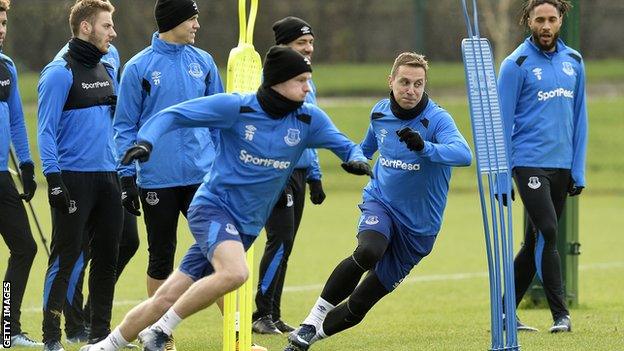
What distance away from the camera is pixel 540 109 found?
29.6 feet

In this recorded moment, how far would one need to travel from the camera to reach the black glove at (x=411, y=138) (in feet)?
23.5

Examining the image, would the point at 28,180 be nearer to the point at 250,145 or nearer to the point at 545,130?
the point at 250,145

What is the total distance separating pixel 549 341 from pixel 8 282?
358 centimetres

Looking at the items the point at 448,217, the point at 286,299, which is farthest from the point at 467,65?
the point at 448,217

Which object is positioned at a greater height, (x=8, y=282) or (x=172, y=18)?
(x=172, y=18)

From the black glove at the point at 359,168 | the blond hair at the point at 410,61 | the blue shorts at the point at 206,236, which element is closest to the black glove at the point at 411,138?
the black glove at the point at 359,168

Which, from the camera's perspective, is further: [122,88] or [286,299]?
[286,299]

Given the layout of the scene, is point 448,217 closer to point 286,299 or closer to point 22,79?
point 286,299

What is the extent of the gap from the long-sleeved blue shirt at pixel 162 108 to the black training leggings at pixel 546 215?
2.21 metres

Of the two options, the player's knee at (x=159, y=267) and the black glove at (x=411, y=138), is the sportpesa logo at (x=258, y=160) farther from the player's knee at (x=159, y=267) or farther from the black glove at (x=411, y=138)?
the player's knee at (x=159, y=267)

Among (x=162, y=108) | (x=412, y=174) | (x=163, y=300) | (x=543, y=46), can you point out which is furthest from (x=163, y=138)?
(x=543, y=46)

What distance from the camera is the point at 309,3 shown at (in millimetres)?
32656

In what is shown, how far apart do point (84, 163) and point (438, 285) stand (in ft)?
18.2
